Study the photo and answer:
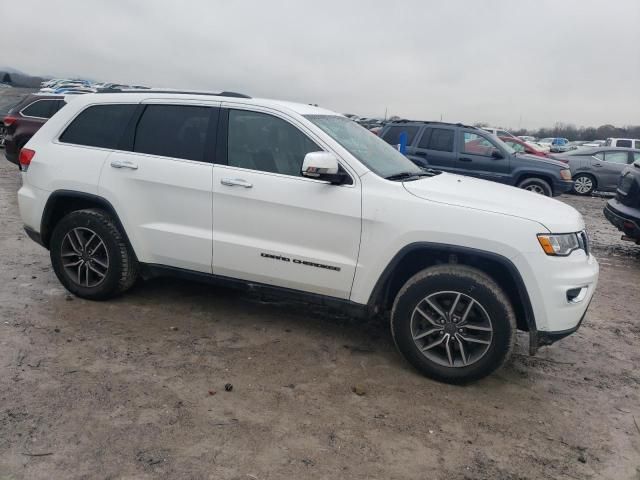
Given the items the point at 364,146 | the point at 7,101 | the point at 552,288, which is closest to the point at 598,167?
the point at 364,146

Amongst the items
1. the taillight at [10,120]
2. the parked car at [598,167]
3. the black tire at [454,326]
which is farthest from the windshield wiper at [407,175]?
the parked car at [598,167]

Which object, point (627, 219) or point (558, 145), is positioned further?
point (558, 145)

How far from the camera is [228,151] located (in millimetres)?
4254

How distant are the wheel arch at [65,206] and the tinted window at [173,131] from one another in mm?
556

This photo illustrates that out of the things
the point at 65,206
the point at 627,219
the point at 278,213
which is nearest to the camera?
the point at 278,213

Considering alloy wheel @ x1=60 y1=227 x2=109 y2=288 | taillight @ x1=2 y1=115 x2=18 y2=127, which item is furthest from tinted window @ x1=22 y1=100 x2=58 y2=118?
alloy wheel @ x1=60 y1=227 x2=109 y2=288

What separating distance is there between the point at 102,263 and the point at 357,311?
229 cm

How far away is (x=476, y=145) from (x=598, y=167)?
658cm

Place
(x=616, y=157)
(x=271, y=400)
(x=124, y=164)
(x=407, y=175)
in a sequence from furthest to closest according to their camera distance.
Answer: 1. (x=616, y=157)
2. (x=124, y=164)
3. (x=407, y=175)
4. (x=271, y=400)

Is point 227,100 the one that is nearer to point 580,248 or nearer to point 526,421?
point 580,248

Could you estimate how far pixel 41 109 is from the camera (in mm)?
11461

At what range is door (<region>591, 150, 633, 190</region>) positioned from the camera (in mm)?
15674

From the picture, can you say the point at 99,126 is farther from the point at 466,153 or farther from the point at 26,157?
the point at 466,153

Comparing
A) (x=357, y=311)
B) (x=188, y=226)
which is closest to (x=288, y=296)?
(x=357, y=311)
